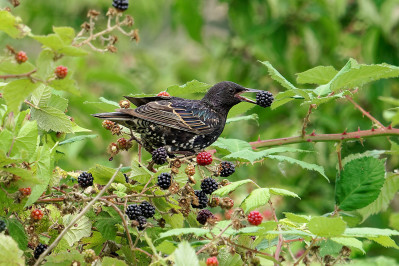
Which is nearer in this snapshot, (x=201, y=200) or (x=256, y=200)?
(x=256, y=200)

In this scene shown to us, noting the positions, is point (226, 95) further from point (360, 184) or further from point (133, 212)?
point (133, 212)

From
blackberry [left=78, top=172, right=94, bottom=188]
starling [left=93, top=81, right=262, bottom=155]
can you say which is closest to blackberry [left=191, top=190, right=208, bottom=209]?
blackberry [left=78, top=172, right=94, bottom=188]

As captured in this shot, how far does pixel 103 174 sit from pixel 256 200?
551mm

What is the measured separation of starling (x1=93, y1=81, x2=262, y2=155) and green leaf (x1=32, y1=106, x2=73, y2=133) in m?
0.52

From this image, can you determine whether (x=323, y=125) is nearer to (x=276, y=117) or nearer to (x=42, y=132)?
(x=276, y=117)

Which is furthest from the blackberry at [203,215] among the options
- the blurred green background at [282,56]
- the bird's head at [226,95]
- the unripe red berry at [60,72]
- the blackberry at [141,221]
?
the blurred green background at [282,56]

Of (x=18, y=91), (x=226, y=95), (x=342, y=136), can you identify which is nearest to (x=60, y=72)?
(x=18, y=91)

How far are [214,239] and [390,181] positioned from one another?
1.41 m

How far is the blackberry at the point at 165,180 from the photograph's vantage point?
2168 mm

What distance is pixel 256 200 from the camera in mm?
2125

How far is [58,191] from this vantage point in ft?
7.72

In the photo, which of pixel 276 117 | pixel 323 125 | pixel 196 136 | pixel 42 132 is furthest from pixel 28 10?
pixel 42 132

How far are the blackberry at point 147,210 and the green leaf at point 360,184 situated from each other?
782 mm

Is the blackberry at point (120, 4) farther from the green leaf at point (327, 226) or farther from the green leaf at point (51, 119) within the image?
the green leaf at point (327, 226)
